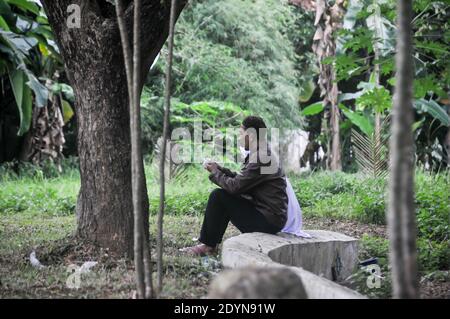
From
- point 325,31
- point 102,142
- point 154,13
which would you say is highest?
point 325,31

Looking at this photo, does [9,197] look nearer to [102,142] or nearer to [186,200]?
[186,200]

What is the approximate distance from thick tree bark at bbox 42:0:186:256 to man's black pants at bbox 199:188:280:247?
93 cm

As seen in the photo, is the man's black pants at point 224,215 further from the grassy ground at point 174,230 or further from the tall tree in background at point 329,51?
the tall tree in background at point 329,51

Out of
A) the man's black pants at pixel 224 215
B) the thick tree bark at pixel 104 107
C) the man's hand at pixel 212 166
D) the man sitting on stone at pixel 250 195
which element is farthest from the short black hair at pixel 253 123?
the thick tree bark at pixel 104 107

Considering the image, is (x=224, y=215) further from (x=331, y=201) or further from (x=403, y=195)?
(x=403, y=195)

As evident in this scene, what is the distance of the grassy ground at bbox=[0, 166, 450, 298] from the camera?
4.86m

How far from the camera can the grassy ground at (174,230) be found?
486cm

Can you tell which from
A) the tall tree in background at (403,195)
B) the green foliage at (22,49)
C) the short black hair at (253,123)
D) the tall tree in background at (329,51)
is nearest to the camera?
the tall tree in background at (403,195)

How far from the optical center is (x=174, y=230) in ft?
26.4

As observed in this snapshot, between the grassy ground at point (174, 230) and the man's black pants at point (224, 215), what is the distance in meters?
0.44
